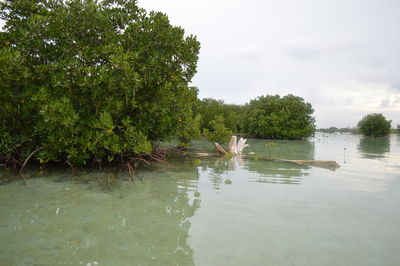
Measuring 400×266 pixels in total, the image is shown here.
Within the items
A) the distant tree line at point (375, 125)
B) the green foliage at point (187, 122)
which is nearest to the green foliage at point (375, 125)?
the distant tree line at point (375, 125)

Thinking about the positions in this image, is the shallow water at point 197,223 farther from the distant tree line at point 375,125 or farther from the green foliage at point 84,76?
the distant tree line at point 375,125

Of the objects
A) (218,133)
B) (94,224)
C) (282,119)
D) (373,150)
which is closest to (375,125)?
(282,119)

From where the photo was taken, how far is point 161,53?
27.0 feet

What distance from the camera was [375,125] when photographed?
60.5 m

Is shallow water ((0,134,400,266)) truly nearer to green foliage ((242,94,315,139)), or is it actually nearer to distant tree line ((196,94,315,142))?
distant tree line ((196,94,315,142))

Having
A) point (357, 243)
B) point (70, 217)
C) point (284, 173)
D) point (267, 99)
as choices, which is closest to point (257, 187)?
point (284, 173)

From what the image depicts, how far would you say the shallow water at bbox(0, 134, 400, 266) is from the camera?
3086mm

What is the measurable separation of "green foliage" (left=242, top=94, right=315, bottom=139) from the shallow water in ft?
104

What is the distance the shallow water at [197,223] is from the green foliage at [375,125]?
2501 inches

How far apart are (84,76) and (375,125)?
6854 cm

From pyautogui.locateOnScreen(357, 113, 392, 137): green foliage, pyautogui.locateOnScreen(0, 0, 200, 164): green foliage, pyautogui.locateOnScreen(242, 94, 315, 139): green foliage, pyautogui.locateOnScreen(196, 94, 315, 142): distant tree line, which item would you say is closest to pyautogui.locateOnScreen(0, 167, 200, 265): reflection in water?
pyautogui.locateOnScreen(0, 0, 200, 164): green foliage

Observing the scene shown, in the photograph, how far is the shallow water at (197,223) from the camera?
3.09 metres

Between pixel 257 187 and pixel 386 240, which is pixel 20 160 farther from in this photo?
pixel 386 240

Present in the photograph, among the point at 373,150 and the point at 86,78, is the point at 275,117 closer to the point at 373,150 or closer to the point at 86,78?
the point at 373,150
